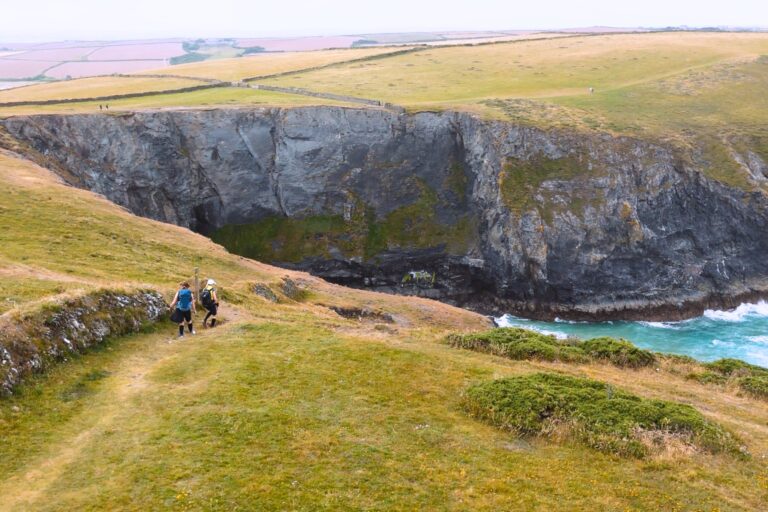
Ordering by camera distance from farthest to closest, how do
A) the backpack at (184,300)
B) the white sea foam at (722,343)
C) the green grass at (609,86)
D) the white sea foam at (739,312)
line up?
the green grass at (609,86) → the white sea foam at (739,312) → the white sea foam at (722,343) → the backpack at (184,300)

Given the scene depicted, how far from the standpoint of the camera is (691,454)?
18766mm

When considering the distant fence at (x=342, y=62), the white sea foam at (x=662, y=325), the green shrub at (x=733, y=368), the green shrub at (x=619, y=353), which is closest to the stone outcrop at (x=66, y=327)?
the green shrub at (x=619, y=353)

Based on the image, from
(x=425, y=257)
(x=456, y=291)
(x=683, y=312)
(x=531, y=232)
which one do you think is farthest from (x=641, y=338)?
(x=425, y=257)

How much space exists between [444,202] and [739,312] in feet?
122

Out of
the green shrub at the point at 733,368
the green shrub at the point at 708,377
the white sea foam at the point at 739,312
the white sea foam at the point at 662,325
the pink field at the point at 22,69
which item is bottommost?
the white sea foam at the point at 662,325

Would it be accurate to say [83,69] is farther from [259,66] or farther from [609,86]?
[609,86]

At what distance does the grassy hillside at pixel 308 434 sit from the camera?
1577 centimetres

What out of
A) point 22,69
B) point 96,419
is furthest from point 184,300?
point 22,69

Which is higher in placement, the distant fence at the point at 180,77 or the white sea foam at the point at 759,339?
the distant fence at the point at 180,77

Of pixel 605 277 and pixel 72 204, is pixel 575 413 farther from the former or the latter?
pixel 605 277

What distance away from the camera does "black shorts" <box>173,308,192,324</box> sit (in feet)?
88.8

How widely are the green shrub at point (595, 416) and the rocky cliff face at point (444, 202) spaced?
49.0 metres

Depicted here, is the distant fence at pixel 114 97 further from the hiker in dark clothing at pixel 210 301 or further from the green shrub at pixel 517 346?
the green shrub at pixel 517 346

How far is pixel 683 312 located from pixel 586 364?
46.0 metres
